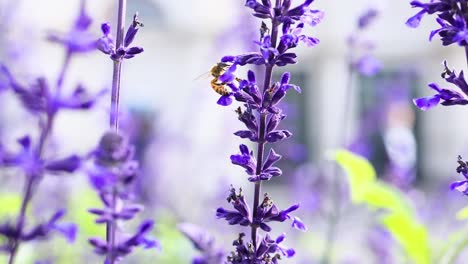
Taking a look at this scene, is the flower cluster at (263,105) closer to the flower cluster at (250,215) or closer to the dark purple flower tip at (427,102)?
the flower cluster at (250,215)

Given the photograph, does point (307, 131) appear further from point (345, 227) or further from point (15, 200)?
point (15, 200)

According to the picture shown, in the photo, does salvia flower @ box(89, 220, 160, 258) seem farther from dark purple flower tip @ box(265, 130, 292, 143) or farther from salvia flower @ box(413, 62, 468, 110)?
salvia flower @ box(413, 62, 468, 110)

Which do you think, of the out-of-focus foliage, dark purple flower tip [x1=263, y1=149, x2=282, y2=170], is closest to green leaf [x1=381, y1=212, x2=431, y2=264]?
the out-of-focus foliage

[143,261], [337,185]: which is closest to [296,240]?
[143,261]

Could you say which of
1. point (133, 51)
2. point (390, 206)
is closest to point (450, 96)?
point (133, 51)

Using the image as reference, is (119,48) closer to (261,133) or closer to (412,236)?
(261,133)

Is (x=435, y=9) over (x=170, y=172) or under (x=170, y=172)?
over
